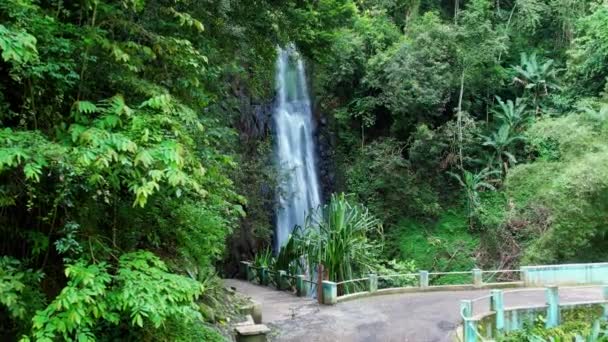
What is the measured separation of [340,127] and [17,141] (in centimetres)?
2065

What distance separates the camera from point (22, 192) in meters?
4.22

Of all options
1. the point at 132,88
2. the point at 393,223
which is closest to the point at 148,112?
the point at 132,88

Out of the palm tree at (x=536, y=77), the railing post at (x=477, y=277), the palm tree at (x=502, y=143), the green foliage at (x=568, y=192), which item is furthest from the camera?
the palm tree at (x=536, y=77)

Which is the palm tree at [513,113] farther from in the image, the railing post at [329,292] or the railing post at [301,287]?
the railing post at [329,292]

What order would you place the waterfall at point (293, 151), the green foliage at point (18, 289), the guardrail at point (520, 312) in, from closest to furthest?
the green foliage at point (18, 289) < the guardrail at point (520, 312) < the waterfall at point (293, 151)

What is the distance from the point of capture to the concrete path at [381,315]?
9.27 m

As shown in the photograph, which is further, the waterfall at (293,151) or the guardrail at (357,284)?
the waterfall at (293,151)

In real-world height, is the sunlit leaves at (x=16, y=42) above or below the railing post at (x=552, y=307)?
above

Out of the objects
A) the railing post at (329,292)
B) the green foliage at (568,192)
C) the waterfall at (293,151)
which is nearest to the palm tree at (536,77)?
the green foliage at (568,192)

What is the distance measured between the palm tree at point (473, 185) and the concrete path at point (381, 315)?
749 cm

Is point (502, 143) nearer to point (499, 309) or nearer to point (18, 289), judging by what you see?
point (499, 309)

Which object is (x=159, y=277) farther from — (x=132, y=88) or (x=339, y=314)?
(x=339, y=314)

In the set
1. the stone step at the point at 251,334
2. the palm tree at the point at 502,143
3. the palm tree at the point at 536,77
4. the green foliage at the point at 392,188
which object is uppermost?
the palm tree at the point at 536,77

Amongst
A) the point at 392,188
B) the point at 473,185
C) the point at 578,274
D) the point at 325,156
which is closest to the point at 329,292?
the point at 578,274
